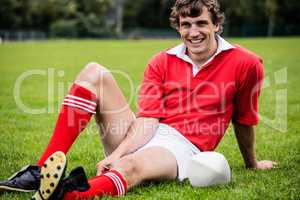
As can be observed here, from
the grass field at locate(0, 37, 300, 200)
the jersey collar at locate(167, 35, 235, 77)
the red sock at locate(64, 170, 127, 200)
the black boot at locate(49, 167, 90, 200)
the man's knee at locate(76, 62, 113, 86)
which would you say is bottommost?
the grass field at locate(0, 37, 300, 200)

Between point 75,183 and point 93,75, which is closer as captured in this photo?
point 75,183

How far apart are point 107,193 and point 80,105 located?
0.67m

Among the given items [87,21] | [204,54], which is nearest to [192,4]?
[204,54]

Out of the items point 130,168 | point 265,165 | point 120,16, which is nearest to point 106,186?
point 130,168

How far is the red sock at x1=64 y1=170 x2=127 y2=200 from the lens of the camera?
3.72 m

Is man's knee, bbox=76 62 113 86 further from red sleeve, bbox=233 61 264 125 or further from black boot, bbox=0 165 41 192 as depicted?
red sleeve, bbox=233 61 264 125

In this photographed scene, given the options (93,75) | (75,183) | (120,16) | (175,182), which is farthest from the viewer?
(120,16)

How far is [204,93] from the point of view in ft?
14.4

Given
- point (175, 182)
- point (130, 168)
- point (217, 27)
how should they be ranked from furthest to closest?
point (217, 27)
point (175, 182)
point (130, 168)

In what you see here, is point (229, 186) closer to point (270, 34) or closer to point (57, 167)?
point (57, 167)

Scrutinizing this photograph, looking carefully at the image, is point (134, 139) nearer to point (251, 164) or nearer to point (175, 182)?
point (175, 182)

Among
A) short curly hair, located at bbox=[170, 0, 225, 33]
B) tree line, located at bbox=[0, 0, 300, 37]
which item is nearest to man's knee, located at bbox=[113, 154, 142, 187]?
short curly hair, located at bbox=[170, 0, 225, 33]

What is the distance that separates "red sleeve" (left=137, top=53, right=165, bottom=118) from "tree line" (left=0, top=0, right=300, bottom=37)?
53.7m

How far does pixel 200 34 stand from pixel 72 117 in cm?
119
